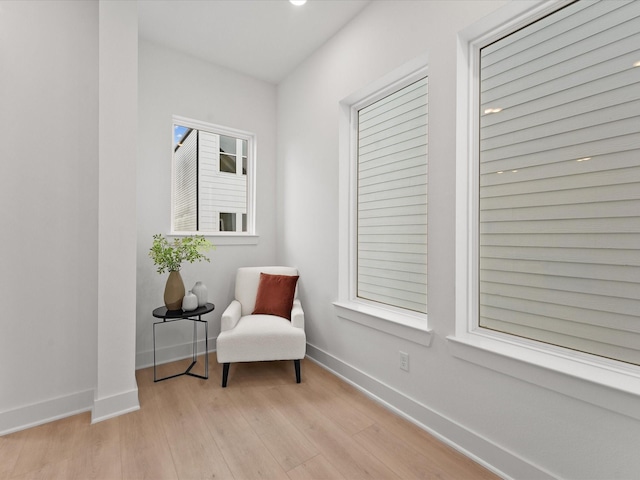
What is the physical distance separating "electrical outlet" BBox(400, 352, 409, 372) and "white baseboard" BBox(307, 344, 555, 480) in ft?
0.58

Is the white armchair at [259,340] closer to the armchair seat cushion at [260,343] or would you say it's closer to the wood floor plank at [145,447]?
the armchair seat cushion at [260,343]

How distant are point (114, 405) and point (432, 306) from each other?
2.16 metres

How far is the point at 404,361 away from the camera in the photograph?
204 centimetres

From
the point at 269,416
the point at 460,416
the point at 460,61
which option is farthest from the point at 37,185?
the point at 460,416

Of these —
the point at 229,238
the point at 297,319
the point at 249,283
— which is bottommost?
the point at 297,319

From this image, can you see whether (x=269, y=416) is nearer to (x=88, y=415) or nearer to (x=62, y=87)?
(x=88, y=415)

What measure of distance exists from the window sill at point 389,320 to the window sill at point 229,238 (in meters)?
1.28

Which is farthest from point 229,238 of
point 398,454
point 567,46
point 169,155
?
point 567,46

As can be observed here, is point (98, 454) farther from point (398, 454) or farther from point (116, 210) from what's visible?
point (398, 454)

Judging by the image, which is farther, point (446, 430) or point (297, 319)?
point (297, 319)

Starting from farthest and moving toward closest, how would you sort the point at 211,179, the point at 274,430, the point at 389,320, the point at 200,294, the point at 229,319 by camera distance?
1. the point at 211,179
2. the point at 200,294
3. the point at 229,319
4. the point at 389,320
5. the point at 274,430

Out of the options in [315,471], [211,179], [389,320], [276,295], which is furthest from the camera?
[211,179]

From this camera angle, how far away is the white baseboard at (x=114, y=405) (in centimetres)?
197

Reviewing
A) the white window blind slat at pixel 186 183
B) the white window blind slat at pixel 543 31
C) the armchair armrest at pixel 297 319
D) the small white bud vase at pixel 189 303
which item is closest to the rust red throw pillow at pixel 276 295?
the armchair armrest at pixel 297 319
